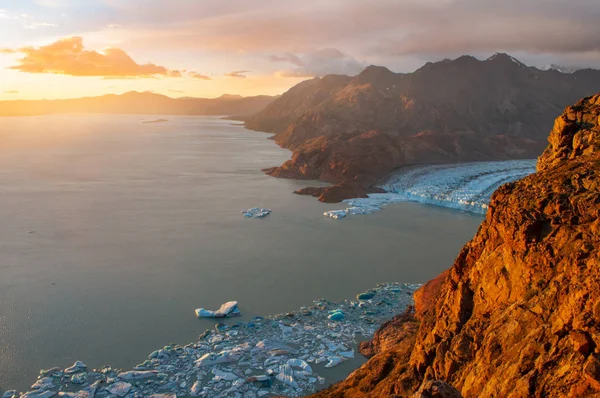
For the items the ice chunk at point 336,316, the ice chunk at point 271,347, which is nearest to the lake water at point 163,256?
the ice chunk at point 336,316

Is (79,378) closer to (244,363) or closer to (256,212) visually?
(244,363)

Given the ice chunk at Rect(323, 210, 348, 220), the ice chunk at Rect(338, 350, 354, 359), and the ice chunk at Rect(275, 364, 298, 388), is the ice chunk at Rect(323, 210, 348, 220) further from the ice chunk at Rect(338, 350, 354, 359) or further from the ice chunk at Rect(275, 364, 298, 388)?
the ice chunk at Rect(275, 364, 298, 388)

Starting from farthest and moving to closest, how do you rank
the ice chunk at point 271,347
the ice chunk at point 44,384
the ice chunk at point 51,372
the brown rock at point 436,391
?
the ice chunk at point 271,347
the ice chunk at point 51,372
the ice chunk at point 44,384
the brown rock at point 436,391

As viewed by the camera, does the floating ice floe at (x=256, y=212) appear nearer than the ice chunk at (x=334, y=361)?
No

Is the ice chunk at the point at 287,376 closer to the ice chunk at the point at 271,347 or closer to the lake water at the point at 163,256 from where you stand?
the ice chunk at the point at 271,347

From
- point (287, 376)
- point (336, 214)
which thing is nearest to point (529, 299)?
point (287, 376)

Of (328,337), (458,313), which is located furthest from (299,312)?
(458,313)
